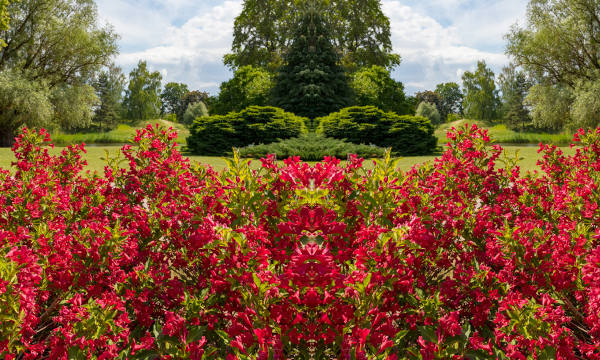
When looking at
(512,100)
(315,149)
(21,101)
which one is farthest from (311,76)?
(512,100)

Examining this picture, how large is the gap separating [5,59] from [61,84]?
3.15 meters

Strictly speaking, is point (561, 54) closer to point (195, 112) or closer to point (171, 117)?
point (195, 112)

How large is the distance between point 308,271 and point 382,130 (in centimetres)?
1865

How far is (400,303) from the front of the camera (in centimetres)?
309

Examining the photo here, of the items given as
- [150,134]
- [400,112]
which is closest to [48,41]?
[400,112]

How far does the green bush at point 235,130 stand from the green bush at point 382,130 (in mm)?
1676

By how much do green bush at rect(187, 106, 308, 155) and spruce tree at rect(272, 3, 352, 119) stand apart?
1.58 metres

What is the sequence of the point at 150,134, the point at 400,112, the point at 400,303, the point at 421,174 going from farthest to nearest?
the point at 400,112, the point at 421,174, the point at 150,134, the point at 400,303

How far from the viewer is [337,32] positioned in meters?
30.9

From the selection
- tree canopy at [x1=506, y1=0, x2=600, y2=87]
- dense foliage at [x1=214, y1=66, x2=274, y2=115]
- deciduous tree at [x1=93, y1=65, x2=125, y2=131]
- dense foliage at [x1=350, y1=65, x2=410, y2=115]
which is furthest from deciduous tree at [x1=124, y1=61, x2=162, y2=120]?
tree canopy at [x1=506, y1=0, x2=600, y2=87]

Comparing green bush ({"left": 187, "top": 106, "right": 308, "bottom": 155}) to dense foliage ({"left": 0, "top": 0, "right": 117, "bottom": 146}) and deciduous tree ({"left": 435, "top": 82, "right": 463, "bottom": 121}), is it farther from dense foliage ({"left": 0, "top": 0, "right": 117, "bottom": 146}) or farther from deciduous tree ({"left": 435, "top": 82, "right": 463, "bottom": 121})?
deciduous tree ({"left": 435, "top": 82, "right": 463, "bottom": 121})

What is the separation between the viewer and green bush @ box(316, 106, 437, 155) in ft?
63.2

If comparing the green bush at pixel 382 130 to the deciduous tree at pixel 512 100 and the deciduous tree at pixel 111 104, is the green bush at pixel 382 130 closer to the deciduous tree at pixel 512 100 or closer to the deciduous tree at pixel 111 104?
the deciduous tree at pixel 512 100

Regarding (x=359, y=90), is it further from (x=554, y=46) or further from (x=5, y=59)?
(x=5, y=59)
